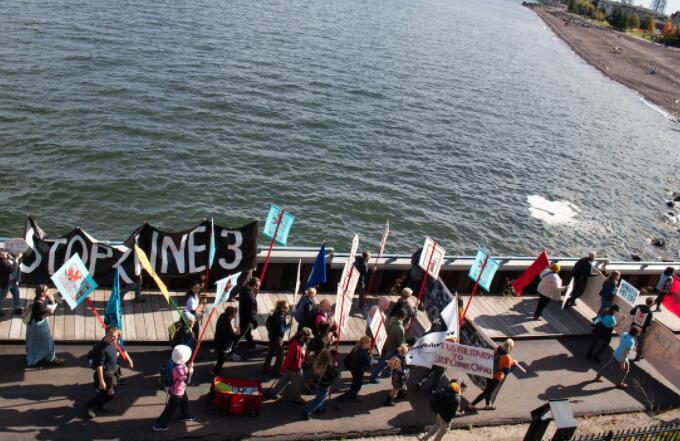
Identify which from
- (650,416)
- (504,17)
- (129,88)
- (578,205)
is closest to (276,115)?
(129,88)

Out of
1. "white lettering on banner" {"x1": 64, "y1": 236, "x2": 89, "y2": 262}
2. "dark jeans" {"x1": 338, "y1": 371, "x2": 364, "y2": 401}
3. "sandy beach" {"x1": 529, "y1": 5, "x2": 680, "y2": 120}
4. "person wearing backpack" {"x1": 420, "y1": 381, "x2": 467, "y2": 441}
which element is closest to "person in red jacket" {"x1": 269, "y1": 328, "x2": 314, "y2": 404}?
"dark jeans" {"x1": 338, "y1": 371, "x2": 364, "y2": 401}

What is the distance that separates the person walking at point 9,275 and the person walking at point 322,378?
698 cm

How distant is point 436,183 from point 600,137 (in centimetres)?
2612

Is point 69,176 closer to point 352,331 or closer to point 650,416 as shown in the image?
point 352,331

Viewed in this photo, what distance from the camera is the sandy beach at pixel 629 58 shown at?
88188 millimetres

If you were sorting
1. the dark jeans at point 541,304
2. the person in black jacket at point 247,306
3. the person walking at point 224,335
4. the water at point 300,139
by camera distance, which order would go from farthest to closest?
the water at point 300,139
the dark jeans at point 541,304
the person in black jacket at point 247,306
the person walking at point 224,335

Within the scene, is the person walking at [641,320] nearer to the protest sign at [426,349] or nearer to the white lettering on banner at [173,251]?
the protest sign at [426,349]

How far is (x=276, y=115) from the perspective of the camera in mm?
44031

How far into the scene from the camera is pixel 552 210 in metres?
38.2

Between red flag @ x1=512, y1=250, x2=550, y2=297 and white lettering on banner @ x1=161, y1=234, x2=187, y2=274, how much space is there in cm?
1026

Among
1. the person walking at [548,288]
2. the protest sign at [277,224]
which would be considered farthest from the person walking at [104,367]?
the person walking at [548,288]

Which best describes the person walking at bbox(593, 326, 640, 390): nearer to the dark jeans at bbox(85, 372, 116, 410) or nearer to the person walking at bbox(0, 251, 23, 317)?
the dark jeans at bbox(85, 372, 116, 410)

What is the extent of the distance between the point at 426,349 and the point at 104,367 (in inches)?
261

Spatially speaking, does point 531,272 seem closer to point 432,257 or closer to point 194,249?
point 432,257
